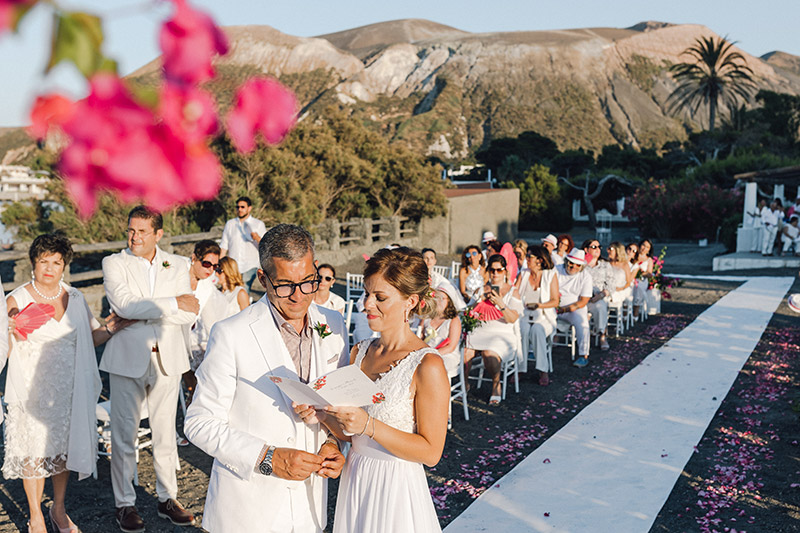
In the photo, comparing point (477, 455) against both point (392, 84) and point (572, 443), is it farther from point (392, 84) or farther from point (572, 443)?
point (392, 84)

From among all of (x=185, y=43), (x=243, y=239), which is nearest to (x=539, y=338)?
(x=243, y=239)

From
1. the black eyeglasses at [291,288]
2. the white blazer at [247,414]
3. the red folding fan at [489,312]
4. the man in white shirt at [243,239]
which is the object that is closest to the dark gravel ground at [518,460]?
the red folding fan at [489,312]

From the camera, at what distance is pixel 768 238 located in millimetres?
21000

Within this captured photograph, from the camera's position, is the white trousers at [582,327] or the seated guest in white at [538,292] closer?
the seated guest in white at [538,292]

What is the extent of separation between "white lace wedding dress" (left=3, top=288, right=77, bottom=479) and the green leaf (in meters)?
4.16

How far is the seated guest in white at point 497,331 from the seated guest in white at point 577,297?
4.96 feet

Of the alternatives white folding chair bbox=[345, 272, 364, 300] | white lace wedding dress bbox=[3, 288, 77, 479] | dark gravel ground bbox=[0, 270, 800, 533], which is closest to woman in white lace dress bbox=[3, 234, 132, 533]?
white lace wedding dress bbox=[3, 288, 77, 479]

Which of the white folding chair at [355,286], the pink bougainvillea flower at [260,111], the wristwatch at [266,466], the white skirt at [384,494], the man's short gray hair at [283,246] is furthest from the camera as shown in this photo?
the white folding chair at [355,286]

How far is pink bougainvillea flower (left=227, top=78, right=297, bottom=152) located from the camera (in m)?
0.69

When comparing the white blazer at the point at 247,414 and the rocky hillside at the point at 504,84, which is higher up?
the rocky hillside at the point at 504,84

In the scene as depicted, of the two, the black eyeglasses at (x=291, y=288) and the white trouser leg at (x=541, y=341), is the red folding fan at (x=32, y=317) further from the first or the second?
the white trouser leg at (x=541, y=341)

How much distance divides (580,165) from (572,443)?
5161 centimetres

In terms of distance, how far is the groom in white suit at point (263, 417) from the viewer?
8.43 ft

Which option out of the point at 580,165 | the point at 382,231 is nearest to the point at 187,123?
the point at 382,231
